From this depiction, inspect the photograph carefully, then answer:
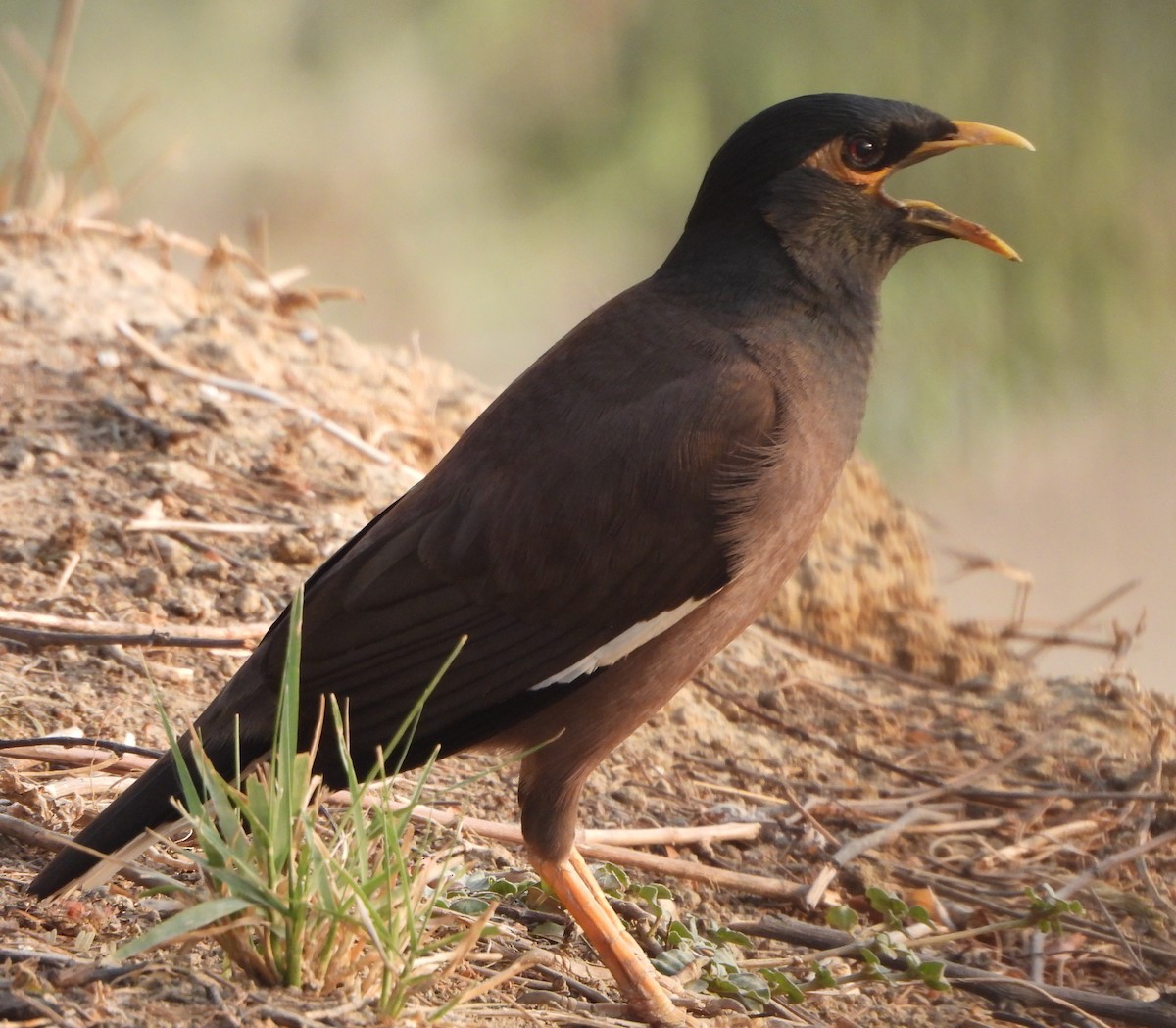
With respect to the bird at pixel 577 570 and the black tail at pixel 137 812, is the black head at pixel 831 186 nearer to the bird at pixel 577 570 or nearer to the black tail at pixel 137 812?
the bird at pixel 577 570

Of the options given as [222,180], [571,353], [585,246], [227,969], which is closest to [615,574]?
[571,353]

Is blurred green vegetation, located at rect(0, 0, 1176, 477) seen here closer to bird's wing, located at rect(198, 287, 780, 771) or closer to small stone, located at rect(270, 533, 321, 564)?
small stone, located at rect(270, 533, 321, 564)

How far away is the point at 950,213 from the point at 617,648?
129 centimetres

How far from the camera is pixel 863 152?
129 inches

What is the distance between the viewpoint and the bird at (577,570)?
2.77 metres

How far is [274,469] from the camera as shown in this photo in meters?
4.36

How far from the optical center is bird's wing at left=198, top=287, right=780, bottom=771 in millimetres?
2779

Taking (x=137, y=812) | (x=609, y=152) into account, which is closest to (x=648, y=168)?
(x=609, y=152)

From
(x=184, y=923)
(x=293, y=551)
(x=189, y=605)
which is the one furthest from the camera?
(x=293, y=551)

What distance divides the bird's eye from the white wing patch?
1.13 m

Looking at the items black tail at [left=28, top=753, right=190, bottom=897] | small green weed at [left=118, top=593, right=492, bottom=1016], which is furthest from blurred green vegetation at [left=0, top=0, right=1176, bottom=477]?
small green weed at [left=118, top=593, right=492, bottom=1016]

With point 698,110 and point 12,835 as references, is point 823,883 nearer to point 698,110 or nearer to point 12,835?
point 12,835

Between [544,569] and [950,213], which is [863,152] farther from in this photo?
[544,569]

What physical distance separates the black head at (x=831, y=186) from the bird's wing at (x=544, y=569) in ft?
1.62
